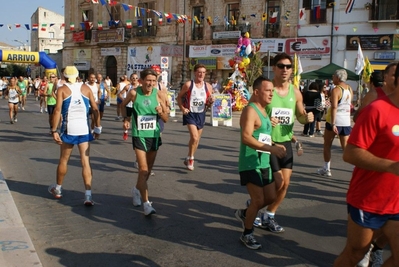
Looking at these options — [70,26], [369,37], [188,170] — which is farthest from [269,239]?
[70,26]

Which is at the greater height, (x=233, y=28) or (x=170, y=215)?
(x=233, y=28)

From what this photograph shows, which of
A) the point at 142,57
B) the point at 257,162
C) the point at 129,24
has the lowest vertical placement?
the point at 257,162

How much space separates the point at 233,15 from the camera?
112 ft

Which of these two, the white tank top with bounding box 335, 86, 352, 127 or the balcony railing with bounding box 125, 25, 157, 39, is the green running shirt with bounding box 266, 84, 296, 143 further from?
the balcony railing with bounding box 125, 25, 157, 39

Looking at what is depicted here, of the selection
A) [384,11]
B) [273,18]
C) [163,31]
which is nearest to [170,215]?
[384,11]

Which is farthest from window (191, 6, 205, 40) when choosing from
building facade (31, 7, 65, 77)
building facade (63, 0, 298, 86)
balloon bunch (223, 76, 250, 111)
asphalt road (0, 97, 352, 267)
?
building facade (31, 7, 65, 77)

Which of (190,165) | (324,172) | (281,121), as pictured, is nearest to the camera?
(281,121)

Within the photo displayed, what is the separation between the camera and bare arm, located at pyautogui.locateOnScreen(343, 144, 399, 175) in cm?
277

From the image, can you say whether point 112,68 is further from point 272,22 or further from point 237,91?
point 237,91

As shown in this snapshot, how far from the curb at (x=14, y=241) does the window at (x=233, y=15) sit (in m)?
29.3

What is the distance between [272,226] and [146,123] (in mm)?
1910

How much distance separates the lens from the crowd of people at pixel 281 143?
2.89 m

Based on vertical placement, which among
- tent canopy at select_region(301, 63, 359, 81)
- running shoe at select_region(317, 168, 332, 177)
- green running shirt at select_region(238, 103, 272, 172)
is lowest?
running shoe at select_region(317, 168, 332, 177)

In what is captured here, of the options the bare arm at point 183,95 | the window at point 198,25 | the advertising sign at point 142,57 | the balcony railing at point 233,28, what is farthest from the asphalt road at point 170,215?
the advertising sign at point 142,57
